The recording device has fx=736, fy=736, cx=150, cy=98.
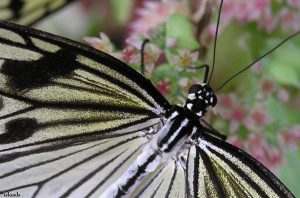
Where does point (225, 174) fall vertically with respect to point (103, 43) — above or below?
below

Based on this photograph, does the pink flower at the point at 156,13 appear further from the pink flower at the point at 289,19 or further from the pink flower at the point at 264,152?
the pink flower at the point at 264,152

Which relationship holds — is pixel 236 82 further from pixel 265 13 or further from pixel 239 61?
pixel 265 13

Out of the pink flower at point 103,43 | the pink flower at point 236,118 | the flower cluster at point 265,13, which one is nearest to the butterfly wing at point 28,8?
the pink flower at point 103,43

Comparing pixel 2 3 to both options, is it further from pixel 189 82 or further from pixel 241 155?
pixel 241 155

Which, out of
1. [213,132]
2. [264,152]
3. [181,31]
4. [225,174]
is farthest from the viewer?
[264,152]

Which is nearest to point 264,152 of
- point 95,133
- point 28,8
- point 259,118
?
point 259,118

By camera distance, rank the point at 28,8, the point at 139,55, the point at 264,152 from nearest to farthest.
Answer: the point at 139,55, the point at 264,152, the point at 28,8

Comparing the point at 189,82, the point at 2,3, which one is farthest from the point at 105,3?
the point at 189,82
